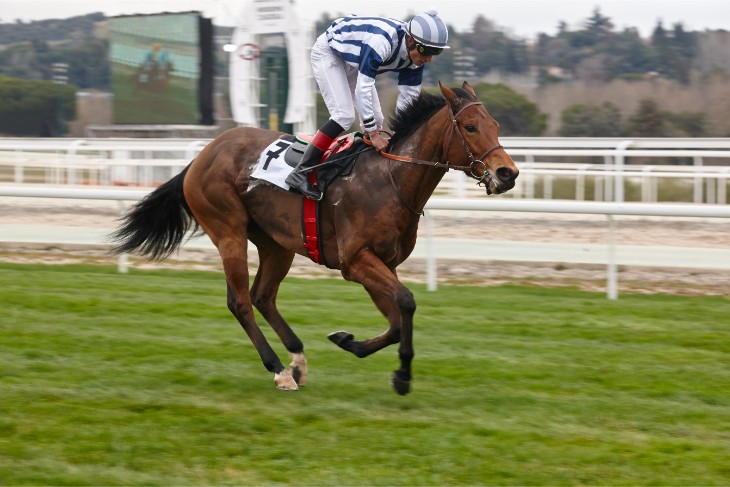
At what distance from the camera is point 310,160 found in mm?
5332

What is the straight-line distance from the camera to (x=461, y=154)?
496 cm

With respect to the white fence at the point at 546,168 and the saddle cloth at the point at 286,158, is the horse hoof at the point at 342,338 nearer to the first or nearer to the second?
the saddle cloth at the point at 286,158

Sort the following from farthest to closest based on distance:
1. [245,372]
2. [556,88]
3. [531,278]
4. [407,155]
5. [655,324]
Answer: [556,88] < [531,278] < [655,324] < [245,372] < [407,155]

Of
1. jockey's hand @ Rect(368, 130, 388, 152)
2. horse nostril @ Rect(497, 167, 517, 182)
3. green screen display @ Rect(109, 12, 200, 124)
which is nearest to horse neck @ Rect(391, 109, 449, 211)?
jockey's hand @ Rect(368, 130, 388, 152)

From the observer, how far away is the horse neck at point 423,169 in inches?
200

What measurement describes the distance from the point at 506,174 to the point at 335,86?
3.79ft

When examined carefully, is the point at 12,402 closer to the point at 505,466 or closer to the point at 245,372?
the point at 245,372

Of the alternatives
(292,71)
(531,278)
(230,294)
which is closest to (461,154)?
(230,294)

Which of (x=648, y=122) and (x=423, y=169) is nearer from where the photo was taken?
(x=423, y=169)

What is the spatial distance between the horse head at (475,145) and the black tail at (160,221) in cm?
176

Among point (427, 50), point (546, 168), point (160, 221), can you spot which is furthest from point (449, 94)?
point (546, 168)

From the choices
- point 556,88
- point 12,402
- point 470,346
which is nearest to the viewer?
point 12,402

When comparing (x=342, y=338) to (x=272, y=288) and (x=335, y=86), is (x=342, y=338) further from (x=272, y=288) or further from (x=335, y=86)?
(x=335, y=86)

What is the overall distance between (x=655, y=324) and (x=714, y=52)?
112 ft
